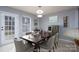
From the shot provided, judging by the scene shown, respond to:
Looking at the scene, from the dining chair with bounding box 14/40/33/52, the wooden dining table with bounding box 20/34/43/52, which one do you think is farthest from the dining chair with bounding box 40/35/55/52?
the dining chair with bounding box 14/40/33/52

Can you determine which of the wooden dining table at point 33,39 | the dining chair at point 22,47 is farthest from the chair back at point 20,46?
the wooden dining table at point 33,39

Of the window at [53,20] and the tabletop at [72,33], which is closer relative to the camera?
the tabletop at [72,33]

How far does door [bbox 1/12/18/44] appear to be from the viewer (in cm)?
185

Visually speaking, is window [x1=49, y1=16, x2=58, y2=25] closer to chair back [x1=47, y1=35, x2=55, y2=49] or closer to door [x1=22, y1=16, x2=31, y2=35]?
chair back [x1=47, y1=35, x2=55, y2=49]

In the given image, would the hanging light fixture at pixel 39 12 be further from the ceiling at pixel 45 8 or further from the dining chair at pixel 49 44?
the dining chair at pixel 49 44

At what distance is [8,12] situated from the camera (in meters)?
1.82

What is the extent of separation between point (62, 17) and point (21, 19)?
0.87 metres

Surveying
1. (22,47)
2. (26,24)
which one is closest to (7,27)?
(26,24)

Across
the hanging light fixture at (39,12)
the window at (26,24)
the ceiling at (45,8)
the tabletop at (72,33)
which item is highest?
the ceiling at (45,8)

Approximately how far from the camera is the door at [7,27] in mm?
1850

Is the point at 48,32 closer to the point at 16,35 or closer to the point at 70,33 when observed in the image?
the point at 70,33
